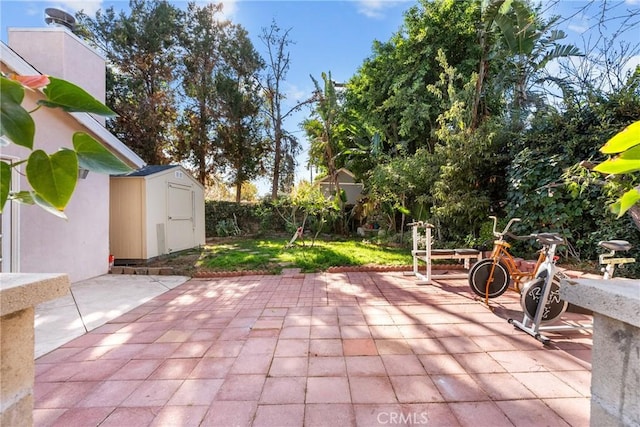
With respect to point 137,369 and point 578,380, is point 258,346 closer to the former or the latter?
point 137,369

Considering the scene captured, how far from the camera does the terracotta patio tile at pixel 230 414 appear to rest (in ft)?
6.44

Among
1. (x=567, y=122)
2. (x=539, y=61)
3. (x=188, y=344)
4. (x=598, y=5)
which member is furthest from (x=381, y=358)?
(x=539, y=61)

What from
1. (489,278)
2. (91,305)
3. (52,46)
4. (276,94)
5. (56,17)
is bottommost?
(91,305)

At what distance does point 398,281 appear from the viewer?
5.55 meters

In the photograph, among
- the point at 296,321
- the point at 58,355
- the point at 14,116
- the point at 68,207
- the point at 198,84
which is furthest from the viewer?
the point at 198,84

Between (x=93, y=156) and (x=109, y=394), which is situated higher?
(x=93, y=156)

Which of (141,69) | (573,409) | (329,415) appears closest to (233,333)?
(329,415)

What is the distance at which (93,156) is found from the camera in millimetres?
587

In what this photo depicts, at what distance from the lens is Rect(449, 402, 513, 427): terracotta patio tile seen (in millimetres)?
1936

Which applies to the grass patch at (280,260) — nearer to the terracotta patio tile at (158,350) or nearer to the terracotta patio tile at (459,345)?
the terracotta patio tile at (158,350)

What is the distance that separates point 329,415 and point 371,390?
414 mm

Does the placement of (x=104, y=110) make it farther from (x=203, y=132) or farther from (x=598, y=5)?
(x=203, y=132)

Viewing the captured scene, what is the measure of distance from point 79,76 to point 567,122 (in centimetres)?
949

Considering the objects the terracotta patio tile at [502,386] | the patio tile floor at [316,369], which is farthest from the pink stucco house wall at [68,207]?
the terracotta patio tile at [502,386]
